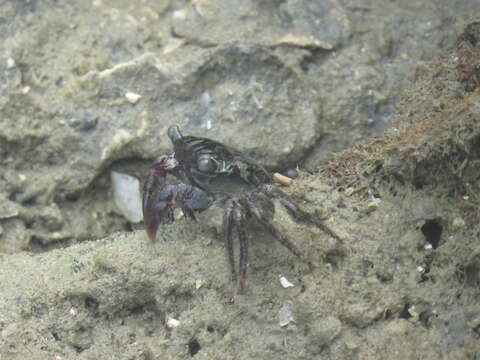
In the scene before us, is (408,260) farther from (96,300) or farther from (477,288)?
(96,300)

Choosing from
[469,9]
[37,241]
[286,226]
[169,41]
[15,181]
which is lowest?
[37,241]

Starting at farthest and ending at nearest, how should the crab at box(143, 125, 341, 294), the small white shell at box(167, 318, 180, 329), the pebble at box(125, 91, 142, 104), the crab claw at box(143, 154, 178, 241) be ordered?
the pebble at box(125, 91, 142, 104), the crab claw at box(143, 154, 178, 241), the crab at box(143, 125, 341, 294), the small white shell at box(167, 318, 180, 329)

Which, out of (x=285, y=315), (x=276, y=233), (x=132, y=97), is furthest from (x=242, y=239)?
(x=132, y=97)

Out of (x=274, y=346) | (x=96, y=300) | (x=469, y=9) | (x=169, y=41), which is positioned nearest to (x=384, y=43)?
(x=469, y=9)

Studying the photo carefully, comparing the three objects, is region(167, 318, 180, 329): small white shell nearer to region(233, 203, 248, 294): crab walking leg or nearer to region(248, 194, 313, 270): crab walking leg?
region(233, 203, 248, 294): crab walking leg

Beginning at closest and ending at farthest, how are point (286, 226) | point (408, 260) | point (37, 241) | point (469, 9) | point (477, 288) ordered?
point (477, 288)
point (408, 260)
point (286, 226)
point (37, 241)
point (469, 9)

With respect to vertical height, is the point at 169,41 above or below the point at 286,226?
above

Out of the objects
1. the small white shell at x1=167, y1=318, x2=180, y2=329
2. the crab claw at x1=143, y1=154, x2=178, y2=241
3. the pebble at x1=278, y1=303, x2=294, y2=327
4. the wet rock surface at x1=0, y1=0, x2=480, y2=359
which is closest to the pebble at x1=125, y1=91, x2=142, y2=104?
the wet rock surface at x1=0, y1=0, x2=480, y2=359
